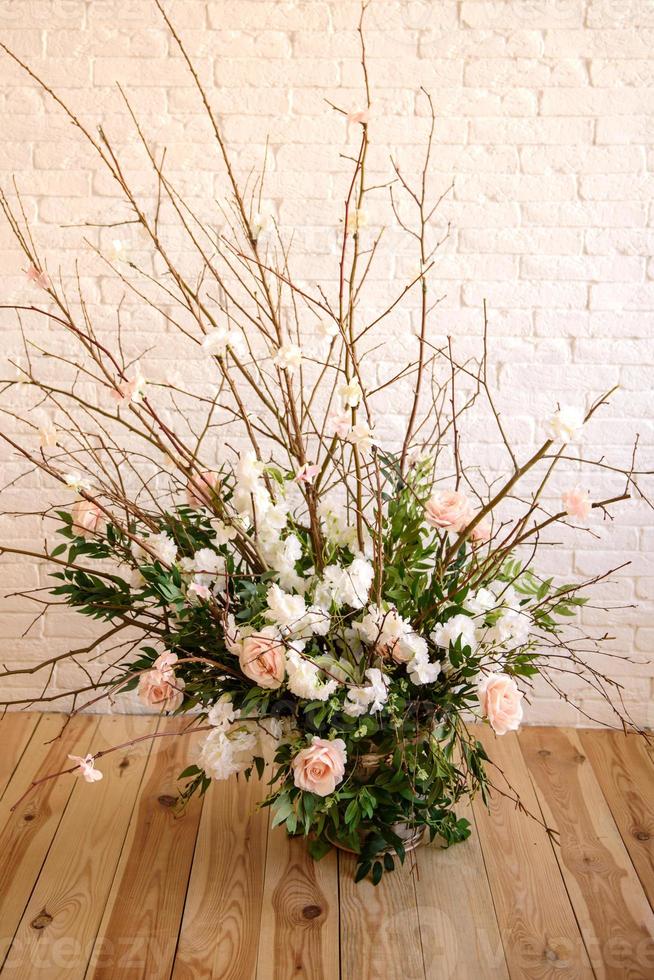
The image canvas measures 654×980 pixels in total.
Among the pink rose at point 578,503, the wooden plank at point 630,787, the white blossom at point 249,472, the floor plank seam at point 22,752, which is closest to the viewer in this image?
the pink rose at point 578,503

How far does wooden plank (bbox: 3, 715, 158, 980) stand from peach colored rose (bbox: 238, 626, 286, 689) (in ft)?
1.73

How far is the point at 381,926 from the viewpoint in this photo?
5.36ft

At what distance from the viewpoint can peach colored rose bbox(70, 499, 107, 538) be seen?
167cm

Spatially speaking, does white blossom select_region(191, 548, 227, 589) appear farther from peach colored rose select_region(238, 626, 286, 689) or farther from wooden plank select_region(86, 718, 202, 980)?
wooden plank select_region(86, 718, 202, 980)

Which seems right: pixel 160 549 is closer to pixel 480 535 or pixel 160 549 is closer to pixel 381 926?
pixel 480 535

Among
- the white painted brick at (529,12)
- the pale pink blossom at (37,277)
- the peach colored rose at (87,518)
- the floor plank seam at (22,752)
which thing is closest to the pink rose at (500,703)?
the peach colored rose at (87,518)

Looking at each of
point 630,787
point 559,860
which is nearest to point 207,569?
point 559,860

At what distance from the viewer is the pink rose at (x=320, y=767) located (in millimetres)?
1527

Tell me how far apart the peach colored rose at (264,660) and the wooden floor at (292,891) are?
1.48 ft

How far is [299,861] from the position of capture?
180 centimetres

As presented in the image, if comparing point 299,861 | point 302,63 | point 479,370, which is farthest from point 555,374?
point 299,861

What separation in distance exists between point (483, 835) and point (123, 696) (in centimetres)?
97

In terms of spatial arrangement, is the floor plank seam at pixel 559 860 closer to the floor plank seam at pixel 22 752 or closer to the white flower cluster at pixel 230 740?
the white flower cluster at pixel 230 740

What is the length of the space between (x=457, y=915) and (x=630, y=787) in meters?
0.61
